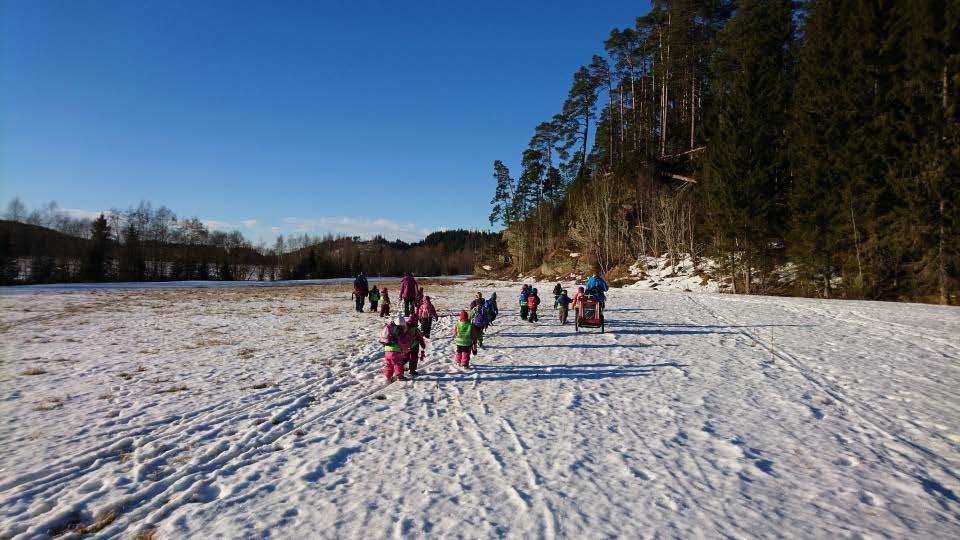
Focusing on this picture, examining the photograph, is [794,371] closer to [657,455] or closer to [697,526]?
[657,455]

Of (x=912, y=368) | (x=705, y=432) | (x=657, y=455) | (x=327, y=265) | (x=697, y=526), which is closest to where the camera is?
(x=697, y=526)

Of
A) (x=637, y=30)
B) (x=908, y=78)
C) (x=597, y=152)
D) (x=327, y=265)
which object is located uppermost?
(x=637, y=30)

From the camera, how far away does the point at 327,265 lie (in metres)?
86.1

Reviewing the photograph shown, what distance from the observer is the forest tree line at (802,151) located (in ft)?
58.1

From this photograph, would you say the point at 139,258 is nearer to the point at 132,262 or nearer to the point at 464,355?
the point at 132,262

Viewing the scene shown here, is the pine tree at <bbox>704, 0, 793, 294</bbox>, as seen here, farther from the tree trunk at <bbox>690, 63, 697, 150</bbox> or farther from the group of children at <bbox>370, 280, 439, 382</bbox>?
the group of children at <bbox>370, 280, 439, 382</bbox>

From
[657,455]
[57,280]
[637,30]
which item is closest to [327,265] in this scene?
[57,280]

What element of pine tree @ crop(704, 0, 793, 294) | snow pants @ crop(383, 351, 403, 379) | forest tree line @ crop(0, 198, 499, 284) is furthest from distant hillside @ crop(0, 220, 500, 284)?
snow pants @ crop(383, 351, 403, 379)

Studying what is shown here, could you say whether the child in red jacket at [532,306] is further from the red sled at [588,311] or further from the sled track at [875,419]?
the sled track at [875,419]

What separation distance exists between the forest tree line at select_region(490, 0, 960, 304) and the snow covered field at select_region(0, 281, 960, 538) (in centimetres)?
1134

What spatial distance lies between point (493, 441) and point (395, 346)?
3.49 m

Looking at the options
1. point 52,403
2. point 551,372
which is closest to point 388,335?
point 551,372

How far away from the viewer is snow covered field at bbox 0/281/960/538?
372cm

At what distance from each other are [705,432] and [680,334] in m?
8.33
